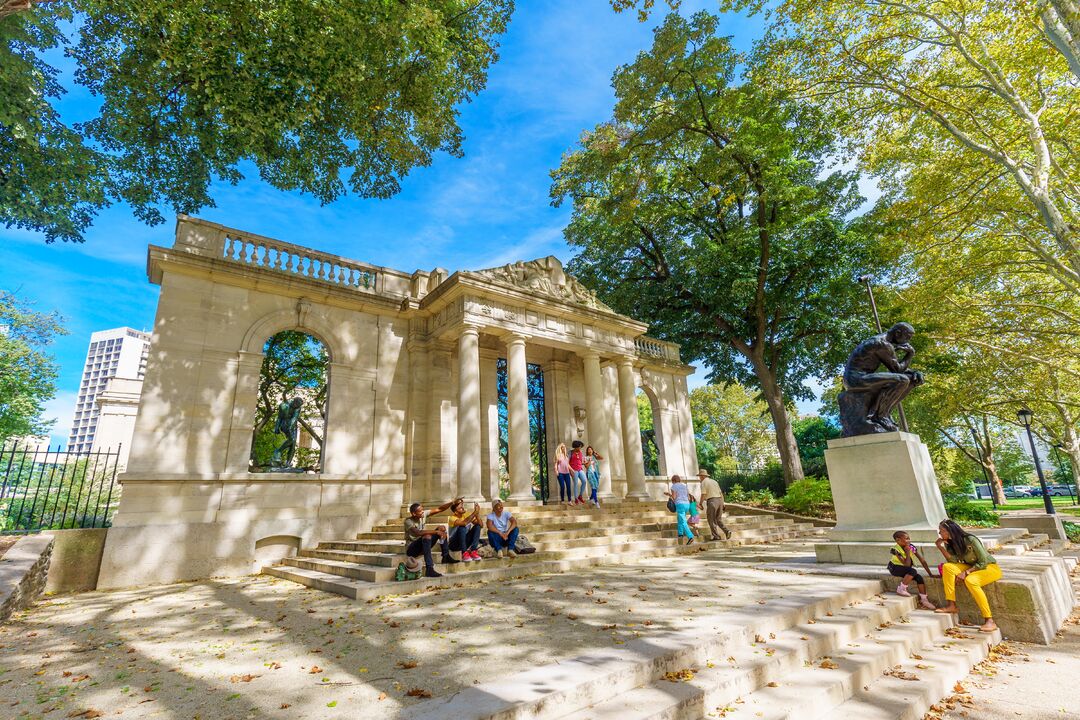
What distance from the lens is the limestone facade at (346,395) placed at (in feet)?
33.2

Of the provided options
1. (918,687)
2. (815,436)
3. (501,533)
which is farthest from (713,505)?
(815,436)

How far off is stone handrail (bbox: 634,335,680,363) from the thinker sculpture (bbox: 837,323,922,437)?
11283 millimetres

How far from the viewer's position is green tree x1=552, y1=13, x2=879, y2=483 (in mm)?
14711

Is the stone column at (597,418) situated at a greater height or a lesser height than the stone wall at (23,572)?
greater

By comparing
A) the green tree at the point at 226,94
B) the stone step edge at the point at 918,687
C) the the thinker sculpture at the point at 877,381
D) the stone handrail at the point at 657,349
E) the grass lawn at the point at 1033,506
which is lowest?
the grass lawn at the point at 1033,506

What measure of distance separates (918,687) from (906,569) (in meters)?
2.70

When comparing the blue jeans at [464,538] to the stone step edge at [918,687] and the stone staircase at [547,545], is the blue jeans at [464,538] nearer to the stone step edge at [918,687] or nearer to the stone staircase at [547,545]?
the stone staircase at [547,545]

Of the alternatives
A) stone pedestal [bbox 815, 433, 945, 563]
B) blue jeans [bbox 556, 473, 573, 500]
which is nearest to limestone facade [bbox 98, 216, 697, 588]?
blue jeans [bbox 556, 473, 573, 500]

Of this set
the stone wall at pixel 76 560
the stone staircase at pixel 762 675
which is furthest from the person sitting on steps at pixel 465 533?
the stone wall at pixel 76 560

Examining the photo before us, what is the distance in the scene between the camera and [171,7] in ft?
25.0

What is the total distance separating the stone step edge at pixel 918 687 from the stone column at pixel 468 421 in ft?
28.7

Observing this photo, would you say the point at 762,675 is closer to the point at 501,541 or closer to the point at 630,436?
the point at 501,541

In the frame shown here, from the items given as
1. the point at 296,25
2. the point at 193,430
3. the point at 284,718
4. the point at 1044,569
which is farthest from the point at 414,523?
the point at 296,25

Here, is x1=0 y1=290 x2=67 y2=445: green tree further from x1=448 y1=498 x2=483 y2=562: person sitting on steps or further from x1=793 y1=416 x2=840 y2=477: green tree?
x1=793 y1=416 x2=840 y2=477: green tree
